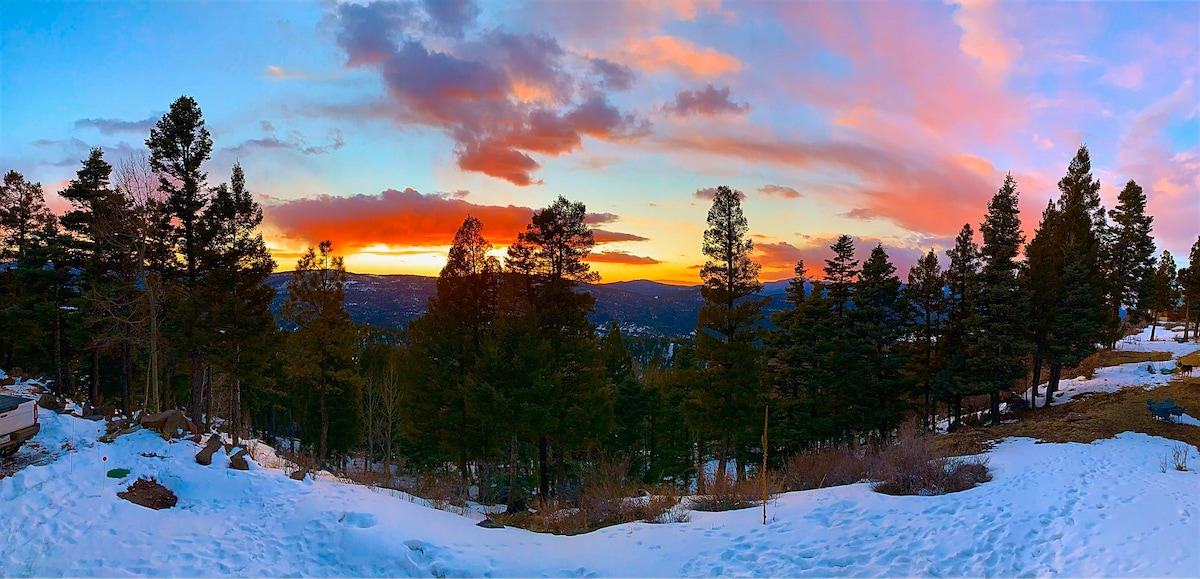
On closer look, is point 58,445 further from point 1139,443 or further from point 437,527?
point 1139,443

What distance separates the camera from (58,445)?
1309 centimetres

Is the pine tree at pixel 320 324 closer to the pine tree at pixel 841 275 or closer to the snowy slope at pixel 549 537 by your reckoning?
the snowy slope at pixel 549 537

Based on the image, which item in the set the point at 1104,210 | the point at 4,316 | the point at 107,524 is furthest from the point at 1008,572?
the point at 1104,210

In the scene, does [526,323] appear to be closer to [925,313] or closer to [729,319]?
[729,319]

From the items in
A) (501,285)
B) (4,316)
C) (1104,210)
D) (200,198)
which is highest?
(1104,210)

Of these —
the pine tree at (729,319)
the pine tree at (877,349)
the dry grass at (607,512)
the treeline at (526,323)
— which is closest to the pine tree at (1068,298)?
the treeline at (526,323)

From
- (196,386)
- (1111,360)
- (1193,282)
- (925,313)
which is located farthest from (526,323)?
(1193,282)

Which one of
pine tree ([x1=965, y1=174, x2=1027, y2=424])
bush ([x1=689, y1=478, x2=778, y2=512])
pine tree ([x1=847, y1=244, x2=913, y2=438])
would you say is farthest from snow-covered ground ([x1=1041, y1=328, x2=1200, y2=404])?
bush ([x1=689, y1=478, x2=778, y2=512])

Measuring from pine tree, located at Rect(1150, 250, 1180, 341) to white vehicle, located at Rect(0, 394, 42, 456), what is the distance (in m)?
76.0

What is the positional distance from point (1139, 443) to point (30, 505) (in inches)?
1277

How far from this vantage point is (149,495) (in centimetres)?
1157

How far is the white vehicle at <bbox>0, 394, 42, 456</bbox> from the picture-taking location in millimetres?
12211

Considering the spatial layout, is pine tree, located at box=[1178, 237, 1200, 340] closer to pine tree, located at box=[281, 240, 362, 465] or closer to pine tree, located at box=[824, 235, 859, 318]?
pine tree, located at box=[824, 235, 859, 318]

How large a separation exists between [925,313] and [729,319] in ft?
46.3
